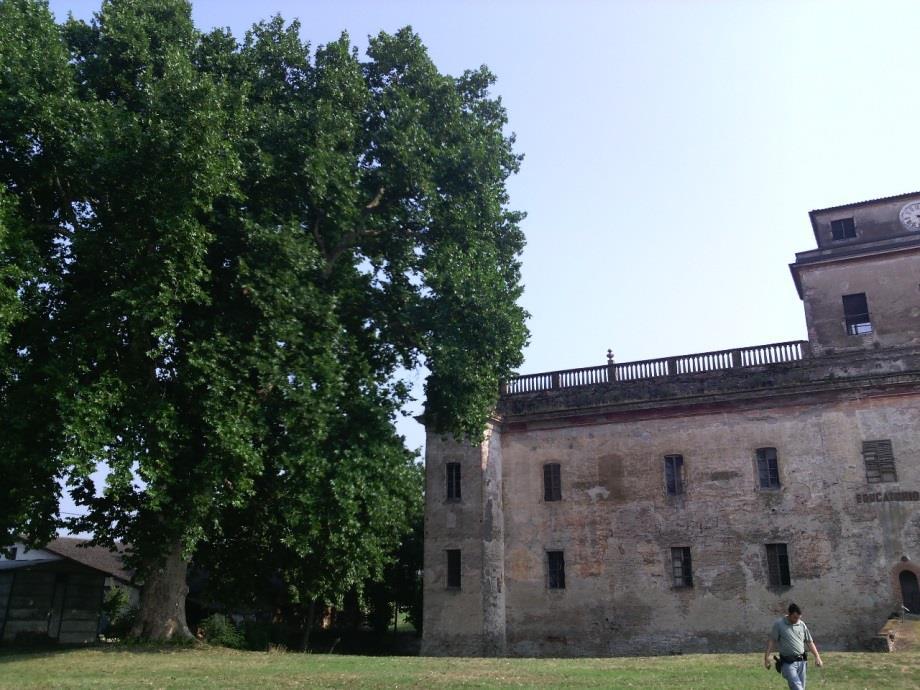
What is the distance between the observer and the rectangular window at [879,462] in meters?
22.0

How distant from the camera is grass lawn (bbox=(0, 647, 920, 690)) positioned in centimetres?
1238

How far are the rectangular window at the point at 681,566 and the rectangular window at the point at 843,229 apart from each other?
10.9 meters

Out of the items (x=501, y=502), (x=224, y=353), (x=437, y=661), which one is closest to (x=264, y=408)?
(x=224, y=353)

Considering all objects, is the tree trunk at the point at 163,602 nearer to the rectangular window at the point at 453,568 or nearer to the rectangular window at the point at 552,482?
the rectangular window at the point at 453,568

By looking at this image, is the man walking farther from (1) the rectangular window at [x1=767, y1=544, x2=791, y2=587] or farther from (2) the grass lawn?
(1) the rectangular window at [x1=767, y1=544, x2=791, y2=587]

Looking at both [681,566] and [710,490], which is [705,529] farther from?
[681,566]

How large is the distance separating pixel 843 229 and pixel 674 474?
9440mm

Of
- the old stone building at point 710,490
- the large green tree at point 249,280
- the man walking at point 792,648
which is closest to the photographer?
the man walking at point 792,648

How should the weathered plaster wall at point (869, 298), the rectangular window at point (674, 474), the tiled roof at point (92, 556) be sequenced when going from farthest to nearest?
1. the tiled roof at point (92, 556)
2. the rectangular window at point (674, 474)
3. the weathered plaster wall at point (869, 298)

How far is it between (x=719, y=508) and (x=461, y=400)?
997 centimetres

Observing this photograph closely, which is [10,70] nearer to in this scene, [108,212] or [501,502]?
[108,212]

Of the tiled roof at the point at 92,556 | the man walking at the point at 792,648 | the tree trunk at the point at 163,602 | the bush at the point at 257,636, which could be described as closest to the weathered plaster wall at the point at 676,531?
the bush at the point at 257,636

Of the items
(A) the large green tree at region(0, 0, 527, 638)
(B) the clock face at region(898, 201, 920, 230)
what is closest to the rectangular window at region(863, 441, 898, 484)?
(B) the clock face at region(898, 201, 920, 230)

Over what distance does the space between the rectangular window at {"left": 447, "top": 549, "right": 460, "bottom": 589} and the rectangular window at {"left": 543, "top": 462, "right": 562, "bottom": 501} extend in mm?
3381
